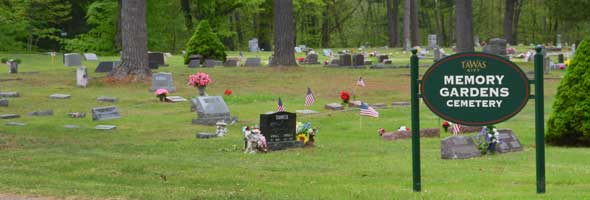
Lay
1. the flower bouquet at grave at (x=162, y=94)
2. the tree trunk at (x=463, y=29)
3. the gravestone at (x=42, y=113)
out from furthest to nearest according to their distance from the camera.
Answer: the tree trunk at (x=463, y=29), the flower bouquet at grave at (x=162, y=94), the gravestone at (x=42, y=113)

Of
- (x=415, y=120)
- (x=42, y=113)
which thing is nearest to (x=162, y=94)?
(x=42, y=113)

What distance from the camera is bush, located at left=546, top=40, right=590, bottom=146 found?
1605 cm

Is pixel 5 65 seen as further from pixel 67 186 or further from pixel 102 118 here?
pixel 67 186

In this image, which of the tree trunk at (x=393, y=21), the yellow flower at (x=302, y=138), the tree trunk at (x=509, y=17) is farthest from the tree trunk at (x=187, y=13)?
the yellow flower at (x=302, y=138)

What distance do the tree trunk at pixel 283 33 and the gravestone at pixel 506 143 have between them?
24.0 m

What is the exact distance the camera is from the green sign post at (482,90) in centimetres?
945

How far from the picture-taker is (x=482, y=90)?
955 cm

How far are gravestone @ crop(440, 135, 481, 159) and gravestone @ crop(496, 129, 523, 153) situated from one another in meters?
0.67

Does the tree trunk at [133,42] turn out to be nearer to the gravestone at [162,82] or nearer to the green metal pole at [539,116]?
the gravestone at [162,82]

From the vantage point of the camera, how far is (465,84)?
379 inches

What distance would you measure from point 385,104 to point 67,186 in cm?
1663

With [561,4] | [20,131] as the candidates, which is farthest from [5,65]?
[561,4]

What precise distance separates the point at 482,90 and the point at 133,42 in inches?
980

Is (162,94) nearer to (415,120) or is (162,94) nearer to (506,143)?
(506,143)
